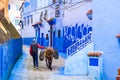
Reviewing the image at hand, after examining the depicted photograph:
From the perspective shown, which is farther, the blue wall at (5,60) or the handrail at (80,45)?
the handrail at (80,45)

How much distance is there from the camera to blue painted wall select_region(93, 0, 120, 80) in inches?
729

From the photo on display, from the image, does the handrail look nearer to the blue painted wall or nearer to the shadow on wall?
the blue painted wall

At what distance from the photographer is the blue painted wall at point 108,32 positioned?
60.7 ft

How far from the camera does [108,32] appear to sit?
18.9 m

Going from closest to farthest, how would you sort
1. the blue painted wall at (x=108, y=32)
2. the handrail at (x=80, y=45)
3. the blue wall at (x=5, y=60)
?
the blue wall at (x=5, y=60) → the blue painted wall at (x=108, y=32) → the handrail at (x=80, y=45)

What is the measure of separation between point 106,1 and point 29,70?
20.2ft

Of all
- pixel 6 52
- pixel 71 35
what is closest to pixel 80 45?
pixel 6 52

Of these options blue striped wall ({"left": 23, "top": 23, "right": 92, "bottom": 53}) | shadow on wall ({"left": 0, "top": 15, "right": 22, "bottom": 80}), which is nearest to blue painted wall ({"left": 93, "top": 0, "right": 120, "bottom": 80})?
shadow on wall ({"left": 0, "top": 15, "right": 22, "bottom": 80})

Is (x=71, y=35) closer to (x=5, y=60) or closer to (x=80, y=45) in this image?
(x=80, y=45)

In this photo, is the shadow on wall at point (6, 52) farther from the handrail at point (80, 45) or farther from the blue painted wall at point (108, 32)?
the blue painted wall at point (108, 32)

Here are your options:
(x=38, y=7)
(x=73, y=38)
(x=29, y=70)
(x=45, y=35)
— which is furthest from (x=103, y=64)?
(x=38, y=7)

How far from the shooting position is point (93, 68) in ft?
60.8

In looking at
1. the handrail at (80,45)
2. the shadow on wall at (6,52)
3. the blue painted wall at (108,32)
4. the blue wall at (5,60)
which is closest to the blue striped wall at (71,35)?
the handrail at (80,45)

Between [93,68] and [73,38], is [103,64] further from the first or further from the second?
[73,38]
